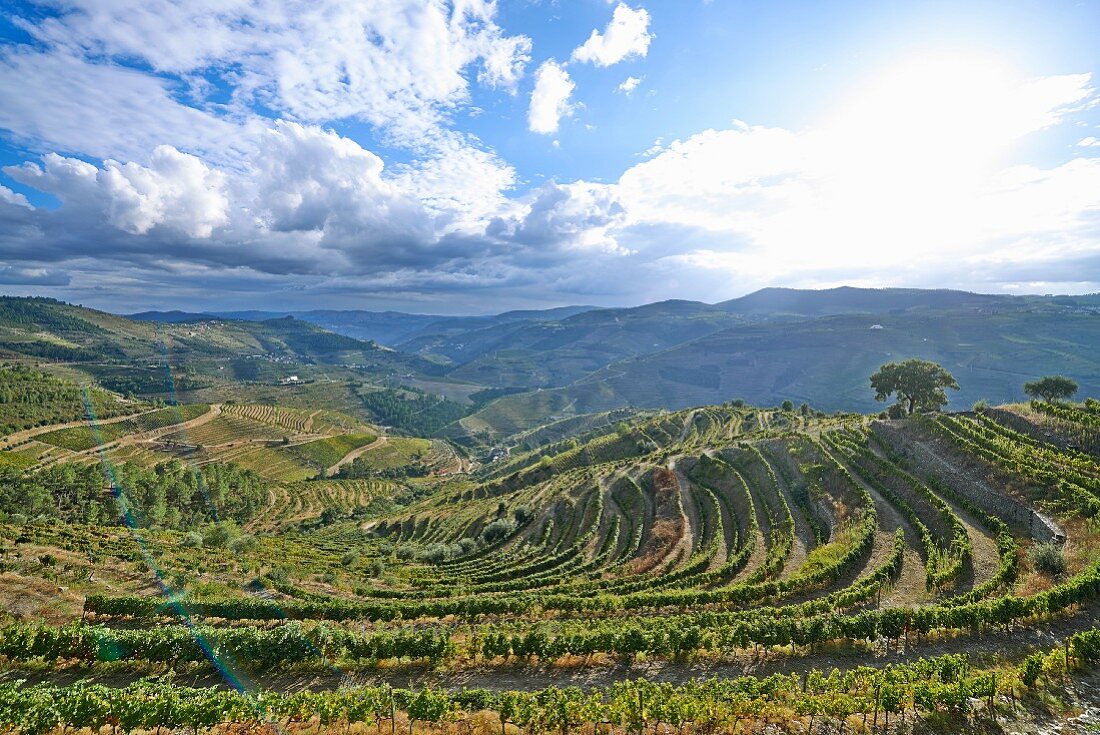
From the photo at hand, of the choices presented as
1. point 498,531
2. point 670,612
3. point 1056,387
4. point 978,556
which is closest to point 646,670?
point 670,612

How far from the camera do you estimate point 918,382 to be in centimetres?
11019

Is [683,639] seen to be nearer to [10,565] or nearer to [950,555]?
[950,555]

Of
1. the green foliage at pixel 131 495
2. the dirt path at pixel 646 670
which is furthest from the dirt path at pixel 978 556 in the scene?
the green foliage at pixel 131 495

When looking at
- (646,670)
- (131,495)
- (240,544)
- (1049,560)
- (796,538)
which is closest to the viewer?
(646,670)

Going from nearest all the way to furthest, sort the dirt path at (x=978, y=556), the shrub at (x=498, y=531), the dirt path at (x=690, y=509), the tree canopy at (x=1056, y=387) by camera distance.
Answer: the dirt path at (x=978, y=556) → the dirt path at (x=690, y=509) → the shrub at (x=498, y=531) → the tree canopy at (x=1056, y=387)

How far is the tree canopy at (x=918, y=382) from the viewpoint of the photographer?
359ft

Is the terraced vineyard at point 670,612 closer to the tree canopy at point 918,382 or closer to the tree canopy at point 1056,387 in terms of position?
the tree canopy at point 918,382

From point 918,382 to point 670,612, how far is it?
340 ft

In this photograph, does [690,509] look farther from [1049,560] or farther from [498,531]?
[1049,560]

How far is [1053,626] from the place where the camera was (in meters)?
29.0

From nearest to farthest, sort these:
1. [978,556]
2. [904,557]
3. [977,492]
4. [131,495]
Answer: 1. [978,556]
2. [904,557]
3. [977,492]
4. [131,495]

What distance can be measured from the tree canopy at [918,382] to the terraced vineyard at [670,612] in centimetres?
3315

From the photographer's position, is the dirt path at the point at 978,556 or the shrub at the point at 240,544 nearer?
the dirt path at the point at 978,556

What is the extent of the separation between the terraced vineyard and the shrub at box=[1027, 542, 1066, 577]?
16 centimetres
